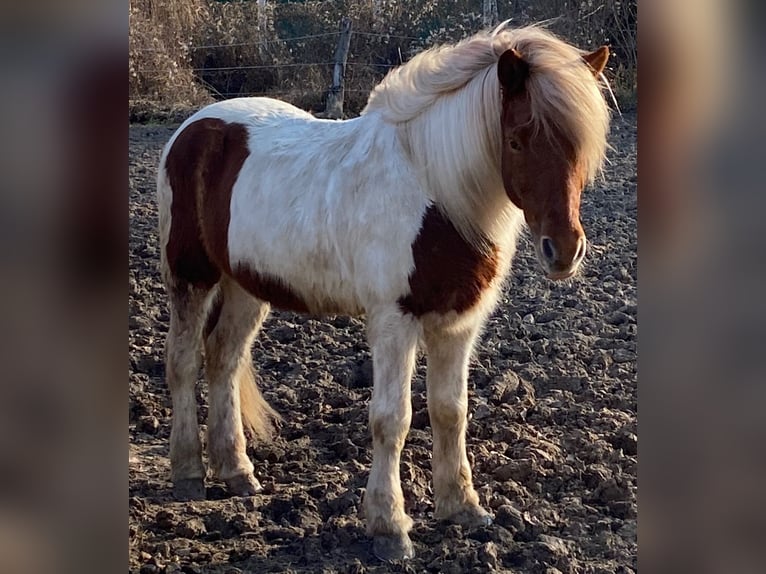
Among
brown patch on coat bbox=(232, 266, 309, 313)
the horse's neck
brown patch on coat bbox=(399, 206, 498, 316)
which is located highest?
the horse's neck

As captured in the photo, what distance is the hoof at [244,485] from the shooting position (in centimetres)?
359

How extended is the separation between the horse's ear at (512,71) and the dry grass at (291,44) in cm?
806

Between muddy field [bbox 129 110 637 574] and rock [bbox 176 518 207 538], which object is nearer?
muddy field [bbox 129 110 637 574]

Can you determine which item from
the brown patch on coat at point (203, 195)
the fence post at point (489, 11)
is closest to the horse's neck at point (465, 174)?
the brown patch on coat at point (203, 195)

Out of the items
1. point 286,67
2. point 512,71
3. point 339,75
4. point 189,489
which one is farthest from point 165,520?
point 286,67

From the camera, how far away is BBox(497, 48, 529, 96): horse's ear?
2703 mm

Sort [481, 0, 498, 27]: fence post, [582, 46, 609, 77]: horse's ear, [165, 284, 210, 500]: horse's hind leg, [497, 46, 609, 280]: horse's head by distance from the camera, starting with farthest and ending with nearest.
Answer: [481, 0, 498, 27]: fence post, [165, 284, 210, 500]: horse's hind leg, [582, 46, 609, 77]: horse's ear, [497, 46, 609, 280]: horse's head

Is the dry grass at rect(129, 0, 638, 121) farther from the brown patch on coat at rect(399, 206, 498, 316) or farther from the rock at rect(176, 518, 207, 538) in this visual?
the brown patch on coat at rect(399, 206, 498, 316)

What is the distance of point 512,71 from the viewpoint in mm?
2729

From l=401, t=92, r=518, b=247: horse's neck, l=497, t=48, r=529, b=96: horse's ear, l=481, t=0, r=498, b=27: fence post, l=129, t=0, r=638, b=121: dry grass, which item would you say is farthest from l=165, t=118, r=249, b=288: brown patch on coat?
l=481, t=0, r=498, b=27: fence post

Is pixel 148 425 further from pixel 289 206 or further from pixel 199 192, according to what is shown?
pixel 289 206
